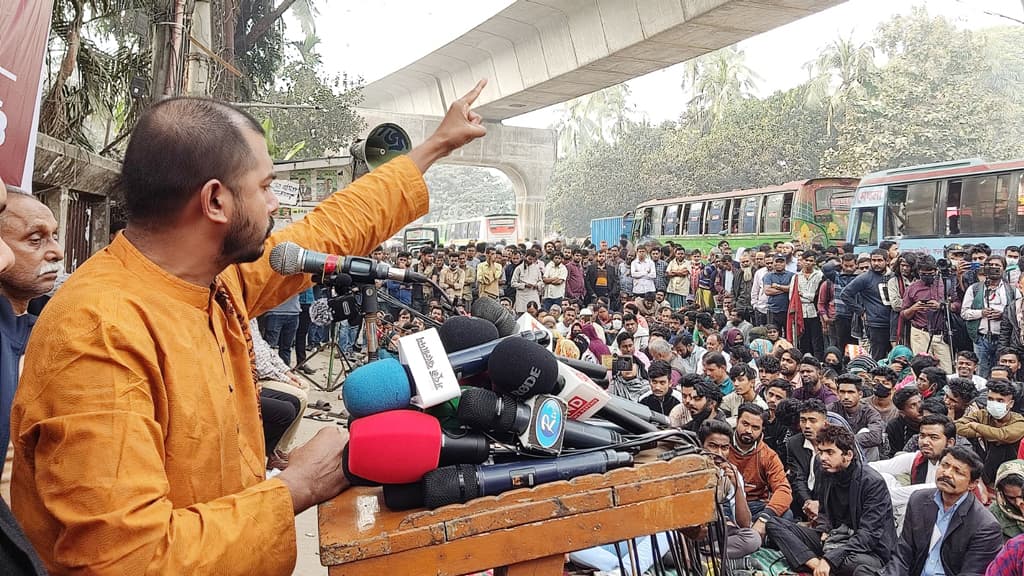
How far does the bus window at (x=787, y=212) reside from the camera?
17.5 metres

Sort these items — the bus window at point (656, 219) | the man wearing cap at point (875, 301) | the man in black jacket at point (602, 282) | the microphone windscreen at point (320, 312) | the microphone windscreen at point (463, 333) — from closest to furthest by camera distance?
the microphone windscreen at point (463, 333)
the microphone windscreen at point (320, 312)
the man wearing cap at point (875, 301)
the man in black jacket at point (602, 282)
the bus window at point (656, 219)

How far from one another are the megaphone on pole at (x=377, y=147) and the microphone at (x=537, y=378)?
7.05 ft

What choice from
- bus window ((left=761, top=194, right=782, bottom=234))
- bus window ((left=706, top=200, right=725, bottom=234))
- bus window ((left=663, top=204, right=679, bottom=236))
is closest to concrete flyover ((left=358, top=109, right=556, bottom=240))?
bus window ((left=663, top=204, right=679, bottom=236))

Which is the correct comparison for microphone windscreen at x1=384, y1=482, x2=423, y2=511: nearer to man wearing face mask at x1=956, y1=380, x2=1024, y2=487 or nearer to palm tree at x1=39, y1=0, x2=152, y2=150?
man wearing face mask at x1=956, y1=380, x2=1024, y2=487

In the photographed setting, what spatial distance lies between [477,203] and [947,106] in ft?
182

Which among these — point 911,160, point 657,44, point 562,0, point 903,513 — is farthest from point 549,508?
point 911,160

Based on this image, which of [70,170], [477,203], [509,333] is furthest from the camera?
[477,203]

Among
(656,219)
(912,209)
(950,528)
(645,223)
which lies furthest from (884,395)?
(645,223)

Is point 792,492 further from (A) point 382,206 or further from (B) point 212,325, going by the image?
(B) point 212,325

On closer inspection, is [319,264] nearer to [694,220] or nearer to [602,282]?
[602,282]

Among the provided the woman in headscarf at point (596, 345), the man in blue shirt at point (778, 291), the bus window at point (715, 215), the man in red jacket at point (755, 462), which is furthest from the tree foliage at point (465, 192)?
the man in red jacket at point (755, 462)

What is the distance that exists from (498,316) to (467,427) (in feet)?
1.41

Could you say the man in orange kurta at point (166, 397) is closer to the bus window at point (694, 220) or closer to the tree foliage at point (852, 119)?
the bus window at point (694, 220)

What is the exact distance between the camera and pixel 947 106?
28875 mm
